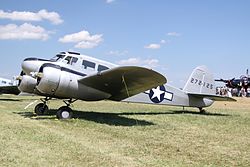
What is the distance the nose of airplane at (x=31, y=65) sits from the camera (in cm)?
1103

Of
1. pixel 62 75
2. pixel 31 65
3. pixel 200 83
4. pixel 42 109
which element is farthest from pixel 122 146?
pixel 200 83

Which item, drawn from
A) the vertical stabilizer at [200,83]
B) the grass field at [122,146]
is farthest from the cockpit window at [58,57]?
the vertical stabilizer at [200,83]

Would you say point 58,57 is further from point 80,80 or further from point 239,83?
point 239,83

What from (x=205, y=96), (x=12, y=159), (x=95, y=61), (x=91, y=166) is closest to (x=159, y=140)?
(x=91, y=166)

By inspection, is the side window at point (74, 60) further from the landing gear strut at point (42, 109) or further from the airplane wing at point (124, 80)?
the landing gear strut at point (42, 109)

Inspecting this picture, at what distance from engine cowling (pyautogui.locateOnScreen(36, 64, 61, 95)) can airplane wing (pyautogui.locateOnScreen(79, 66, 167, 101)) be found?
2.71 ft

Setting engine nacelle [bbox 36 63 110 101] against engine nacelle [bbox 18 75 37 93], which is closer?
engine nacelle [bbox 36 63 110 101]

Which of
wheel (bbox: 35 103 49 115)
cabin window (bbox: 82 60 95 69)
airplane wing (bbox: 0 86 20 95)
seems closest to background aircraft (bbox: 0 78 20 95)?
airplane wing (bbox: 0 86 20 95)

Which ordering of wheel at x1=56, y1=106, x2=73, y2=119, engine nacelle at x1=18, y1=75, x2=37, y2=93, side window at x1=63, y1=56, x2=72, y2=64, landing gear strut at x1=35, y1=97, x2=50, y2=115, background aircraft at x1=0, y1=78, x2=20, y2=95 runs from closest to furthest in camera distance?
wheel at x1=56, y1=106, x2=73, y2=119, side window at x1=63, y1=56, x2=72, y2=64, engine nacelle at x1=18, y1=75, x2=37, y2=93, landing gear strut at x1=35, y1=97, x2=50, y2=115, background aircraft at x1=0, y1=78, x2=20, y2=95

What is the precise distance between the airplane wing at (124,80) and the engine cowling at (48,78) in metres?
0.83

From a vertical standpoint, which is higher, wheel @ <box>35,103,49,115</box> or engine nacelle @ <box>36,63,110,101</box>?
engine nacelle @ <box>36,63,110,101</box>

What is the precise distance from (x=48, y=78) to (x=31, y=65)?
1.12m

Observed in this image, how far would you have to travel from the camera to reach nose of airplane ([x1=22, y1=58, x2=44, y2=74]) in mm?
11031

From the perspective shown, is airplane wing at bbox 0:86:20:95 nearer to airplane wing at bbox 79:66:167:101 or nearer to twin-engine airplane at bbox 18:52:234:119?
twin-engine airplane at bbox 18:52:234:119
